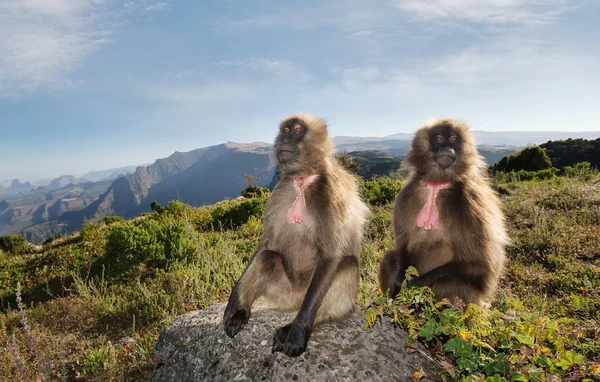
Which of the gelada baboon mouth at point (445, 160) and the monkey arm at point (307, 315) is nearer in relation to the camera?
the monkey arm at point (307, 315)

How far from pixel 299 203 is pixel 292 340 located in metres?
1.37

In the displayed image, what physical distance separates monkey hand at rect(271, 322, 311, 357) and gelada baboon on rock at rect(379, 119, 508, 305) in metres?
1.33

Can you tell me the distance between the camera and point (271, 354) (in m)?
3.14

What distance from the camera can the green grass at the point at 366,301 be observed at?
2.42 meters

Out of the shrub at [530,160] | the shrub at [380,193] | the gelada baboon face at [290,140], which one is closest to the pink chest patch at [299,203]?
the gelada baboon face at [290,140]

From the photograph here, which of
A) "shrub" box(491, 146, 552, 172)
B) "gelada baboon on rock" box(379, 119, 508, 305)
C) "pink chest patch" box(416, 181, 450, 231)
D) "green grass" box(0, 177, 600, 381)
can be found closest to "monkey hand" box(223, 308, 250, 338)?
"green grass" box(0, 177, 600, 381)

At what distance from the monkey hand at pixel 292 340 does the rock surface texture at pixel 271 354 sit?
0.05 meters

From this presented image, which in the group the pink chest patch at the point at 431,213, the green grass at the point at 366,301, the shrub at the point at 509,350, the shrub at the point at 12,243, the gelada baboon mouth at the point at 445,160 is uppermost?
the gelada baboon mouth at the point at 445,160

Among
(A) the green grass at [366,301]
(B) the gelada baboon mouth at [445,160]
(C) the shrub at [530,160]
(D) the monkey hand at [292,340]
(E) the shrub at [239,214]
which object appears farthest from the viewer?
(C) the shrub at [530,160]

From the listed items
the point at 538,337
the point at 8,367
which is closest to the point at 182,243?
the point at 8,367

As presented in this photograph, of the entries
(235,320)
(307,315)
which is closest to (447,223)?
(307,315)

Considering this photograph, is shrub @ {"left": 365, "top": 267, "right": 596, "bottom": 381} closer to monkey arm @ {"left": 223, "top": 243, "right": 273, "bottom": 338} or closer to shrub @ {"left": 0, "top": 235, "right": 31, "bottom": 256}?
monkey arm @ {"left": 223, "top": 243, "right": 273, "bottom": 338}

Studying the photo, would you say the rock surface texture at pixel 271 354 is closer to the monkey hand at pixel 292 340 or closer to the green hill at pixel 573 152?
the monkey hand at pixel 292 340

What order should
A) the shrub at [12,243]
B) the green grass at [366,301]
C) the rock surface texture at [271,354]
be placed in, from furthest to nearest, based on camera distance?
the shrub at [12,243] < the rock surface texture at [271,354] < the green grass at [366,301]
